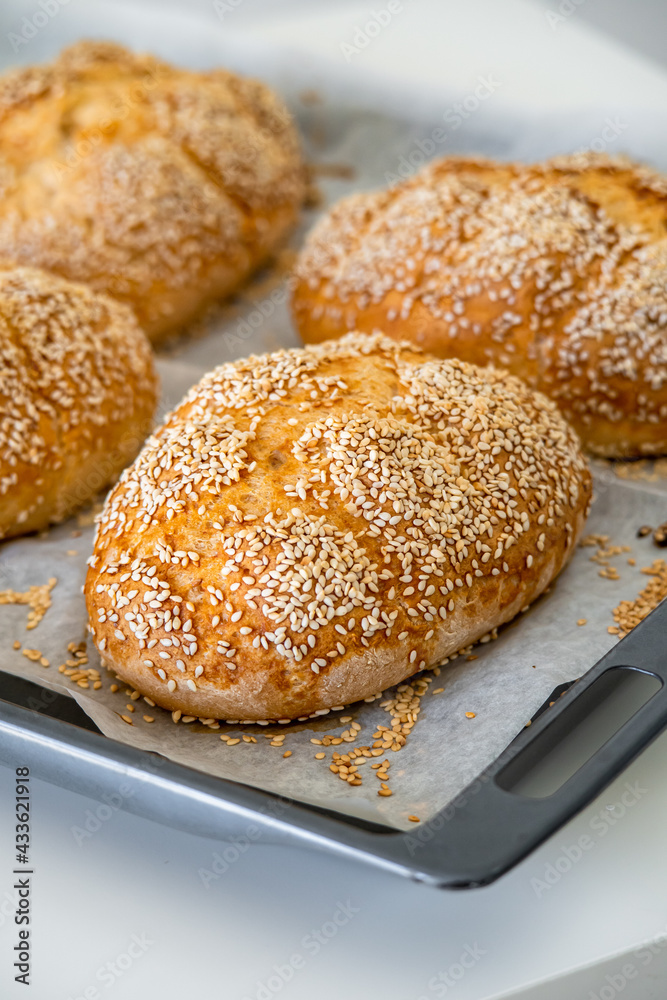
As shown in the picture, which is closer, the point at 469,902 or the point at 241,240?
the point at 469,902

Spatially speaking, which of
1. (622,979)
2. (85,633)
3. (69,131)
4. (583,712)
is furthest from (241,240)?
(622,979)

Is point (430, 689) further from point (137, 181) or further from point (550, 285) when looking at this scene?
point (137, 181)

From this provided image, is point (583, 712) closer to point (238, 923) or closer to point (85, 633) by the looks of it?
point (238, 923)

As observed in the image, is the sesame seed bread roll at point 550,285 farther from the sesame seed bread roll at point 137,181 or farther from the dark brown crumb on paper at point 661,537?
the sesame seed bread roll at point 137,181

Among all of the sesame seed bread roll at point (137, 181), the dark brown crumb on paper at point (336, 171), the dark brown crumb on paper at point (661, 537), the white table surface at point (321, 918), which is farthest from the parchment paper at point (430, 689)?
the dark brown crumb on paper at point (336, 171)

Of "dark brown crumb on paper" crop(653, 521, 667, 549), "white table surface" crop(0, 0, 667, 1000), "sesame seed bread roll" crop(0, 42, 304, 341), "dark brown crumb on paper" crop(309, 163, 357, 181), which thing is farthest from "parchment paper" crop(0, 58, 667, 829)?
"dark brown crumb on paper" crop(309, 163, 357, 181)

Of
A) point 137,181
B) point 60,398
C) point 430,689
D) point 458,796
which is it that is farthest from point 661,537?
point 137,181

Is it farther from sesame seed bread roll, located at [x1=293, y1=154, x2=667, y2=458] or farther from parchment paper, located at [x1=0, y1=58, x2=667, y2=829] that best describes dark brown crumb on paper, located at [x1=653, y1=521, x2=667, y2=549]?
sesame seed bread roll, located at [x1=293, y1=154, x2=667, y2=458]
